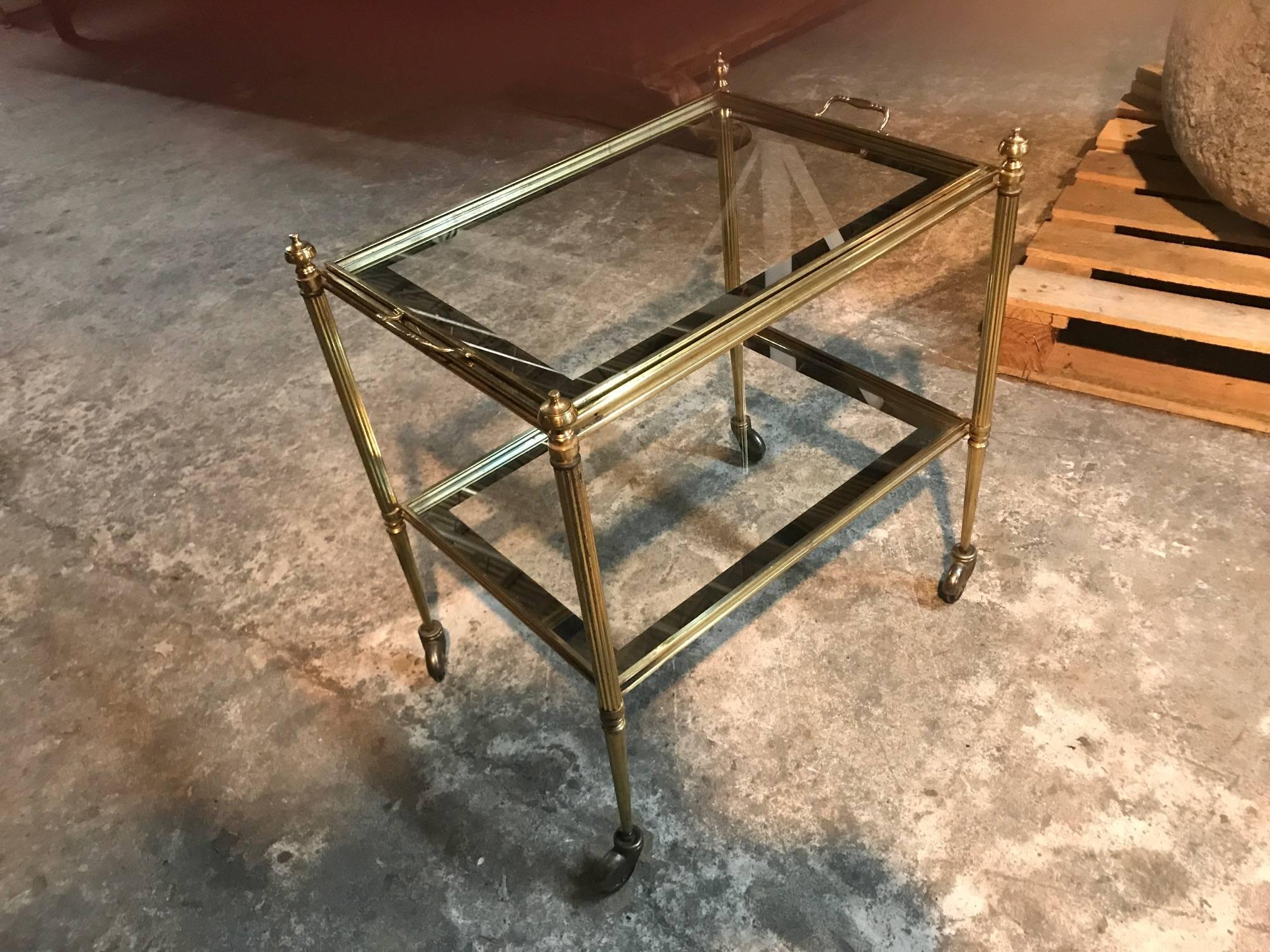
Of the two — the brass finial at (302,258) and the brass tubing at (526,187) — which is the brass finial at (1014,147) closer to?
the brass tubing at (526,187)

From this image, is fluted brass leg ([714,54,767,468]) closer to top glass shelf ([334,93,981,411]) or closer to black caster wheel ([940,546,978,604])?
top glass shelf ([334,93,981,411])

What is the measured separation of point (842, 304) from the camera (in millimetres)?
2543

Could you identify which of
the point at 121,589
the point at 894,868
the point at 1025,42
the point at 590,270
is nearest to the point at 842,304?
the point at 590,270

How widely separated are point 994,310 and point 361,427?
1.02m

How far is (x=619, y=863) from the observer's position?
4.55 ft

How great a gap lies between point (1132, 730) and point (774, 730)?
1.94ft

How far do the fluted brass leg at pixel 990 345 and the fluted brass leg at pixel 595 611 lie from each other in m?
0.75

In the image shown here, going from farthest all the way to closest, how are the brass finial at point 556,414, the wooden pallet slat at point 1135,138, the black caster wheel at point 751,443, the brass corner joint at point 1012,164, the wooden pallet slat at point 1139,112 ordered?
the wooden pallet slat at point 1139,112, the wooden pallet slat at point 1135,138, the black caster wheel at point 751,443, the brass corner joint at point 1012,164, the brass finial at point 556,414

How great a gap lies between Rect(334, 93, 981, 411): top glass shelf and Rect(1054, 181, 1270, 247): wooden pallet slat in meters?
1.18

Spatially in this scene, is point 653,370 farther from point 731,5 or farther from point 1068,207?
point 731,5

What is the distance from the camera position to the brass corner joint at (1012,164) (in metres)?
1.28

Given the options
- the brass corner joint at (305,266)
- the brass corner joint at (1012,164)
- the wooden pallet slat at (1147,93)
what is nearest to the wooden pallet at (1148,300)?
the wooden pallet slat at (1147,93)

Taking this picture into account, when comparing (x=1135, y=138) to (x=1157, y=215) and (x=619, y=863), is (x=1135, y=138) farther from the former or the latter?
(x=619, y=863)

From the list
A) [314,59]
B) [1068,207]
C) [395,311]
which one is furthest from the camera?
[314,59]
